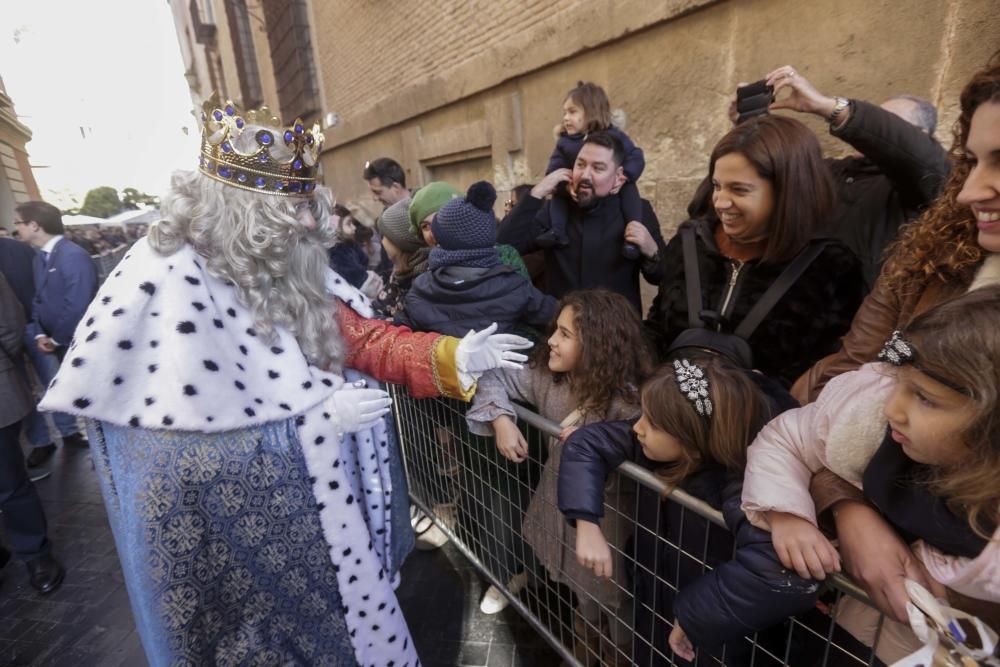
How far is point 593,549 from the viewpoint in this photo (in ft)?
4.17

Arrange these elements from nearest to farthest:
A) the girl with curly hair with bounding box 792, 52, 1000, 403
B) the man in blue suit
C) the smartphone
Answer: the girl with curly hair with bounding box 792, 52, 1000, 403 → the smartphone → the man in blue suit

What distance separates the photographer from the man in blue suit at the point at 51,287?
3.56 meters

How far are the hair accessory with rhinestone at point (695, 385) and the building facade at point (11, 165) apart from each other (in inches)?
691

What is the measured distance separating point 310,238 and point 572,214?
4.59ft

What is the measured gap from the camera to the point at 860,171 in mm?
1893

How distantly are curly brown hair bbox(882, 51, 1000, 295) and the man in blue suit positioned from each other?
15.7 feet

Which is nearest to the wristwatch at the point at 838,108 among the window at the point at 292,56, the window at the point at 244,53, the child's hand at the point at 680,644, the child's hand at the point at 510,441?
the child's hand at the point at 510,441

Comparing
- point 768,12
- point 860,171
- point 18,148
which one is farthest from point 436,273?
point 18,148

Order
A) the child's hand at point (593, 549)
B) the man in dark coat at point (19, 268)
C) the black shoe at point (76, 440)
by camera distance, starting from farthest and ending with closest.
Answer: the black shoe at point (76, 440), the man in dark coat at point (19, 268), the child's hand at point (593, 549)

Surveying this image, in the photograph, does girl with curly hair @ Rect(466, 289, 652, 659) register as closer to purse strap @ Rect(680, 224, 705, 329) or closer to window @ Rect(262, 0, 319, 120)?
purse strap @ Rect(680, 224, 705, 329)

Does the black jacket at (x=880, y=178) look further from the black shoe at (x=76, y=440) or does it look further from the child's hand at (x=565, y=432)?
the black shoe at (x=76, y=440)

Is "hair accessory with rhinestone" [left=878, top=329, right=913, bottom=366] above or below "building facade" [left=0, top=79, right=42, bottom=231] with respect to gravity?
below

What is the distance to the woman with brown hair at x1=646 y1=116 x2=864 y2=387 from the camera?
1.45 metres

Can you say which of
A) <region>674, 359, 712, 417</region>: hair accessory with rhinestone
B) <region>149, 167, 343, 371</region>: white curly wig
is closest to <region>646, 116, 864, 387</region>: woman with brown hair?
<region>674, 359, 712, 417</region>: hair accessory with rhinestone
